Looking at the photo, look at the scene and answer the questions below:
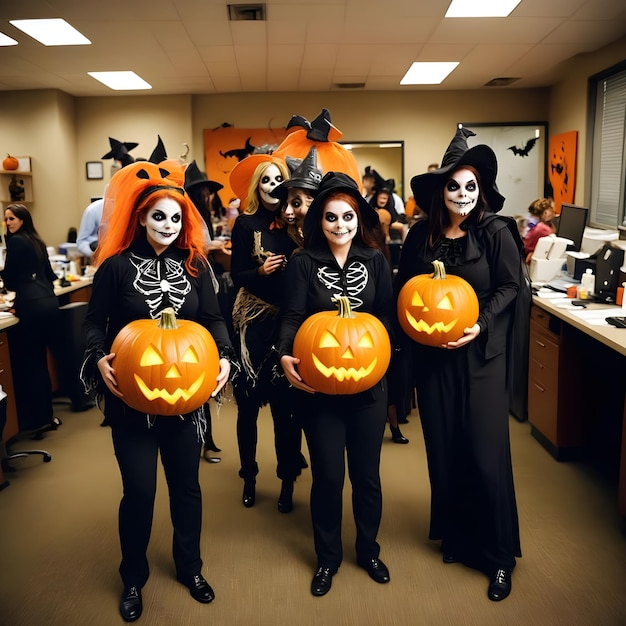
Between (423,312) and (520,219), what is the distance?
176 inches

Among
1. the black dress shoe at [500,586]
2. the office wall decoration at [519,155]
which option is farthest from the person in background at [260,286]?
the office wall decoration at [519,155]

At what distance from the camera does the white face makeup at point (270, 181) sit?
2680 millimetres

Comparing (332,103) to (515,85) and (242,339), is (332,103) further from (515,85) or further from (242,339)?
(242,339)

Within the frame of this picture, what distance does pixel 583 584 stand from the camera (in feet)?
7.52

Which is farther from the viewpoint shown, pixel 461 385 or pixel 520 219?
pixel 520 219

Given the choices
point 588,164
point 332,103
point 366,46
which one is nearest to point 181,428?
point 366,46

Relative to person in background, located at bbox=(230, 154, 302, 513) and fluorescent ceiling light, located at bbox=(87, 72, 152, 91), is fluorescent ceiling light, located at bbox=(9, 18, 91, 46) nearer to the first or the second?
fluorescent ceiling light, located at bbox=(87, 72, 152, 91)

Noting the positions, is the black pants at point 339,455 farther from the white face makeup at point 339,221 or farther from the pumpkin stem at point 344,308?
the white face makeup at point 339,221

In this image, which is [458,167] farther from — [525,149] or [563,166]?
[525,149]

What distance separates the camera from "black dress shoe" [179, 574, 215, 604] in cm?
223

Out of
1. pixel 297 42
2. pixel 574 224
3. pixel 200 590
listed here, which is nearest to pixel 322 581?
pixel 200 590

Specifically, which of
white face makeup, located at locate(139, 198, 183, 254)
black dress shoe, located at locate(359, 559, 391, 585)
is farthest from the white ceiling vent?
black dress shoe, located at locate(359, 559, 391, 585)

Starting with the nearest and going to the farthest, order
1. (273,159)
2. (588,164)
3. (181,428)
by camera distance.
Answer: (181,428)
(273,159)
(588,164)

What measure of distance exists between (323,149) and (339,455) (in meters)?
1.41
